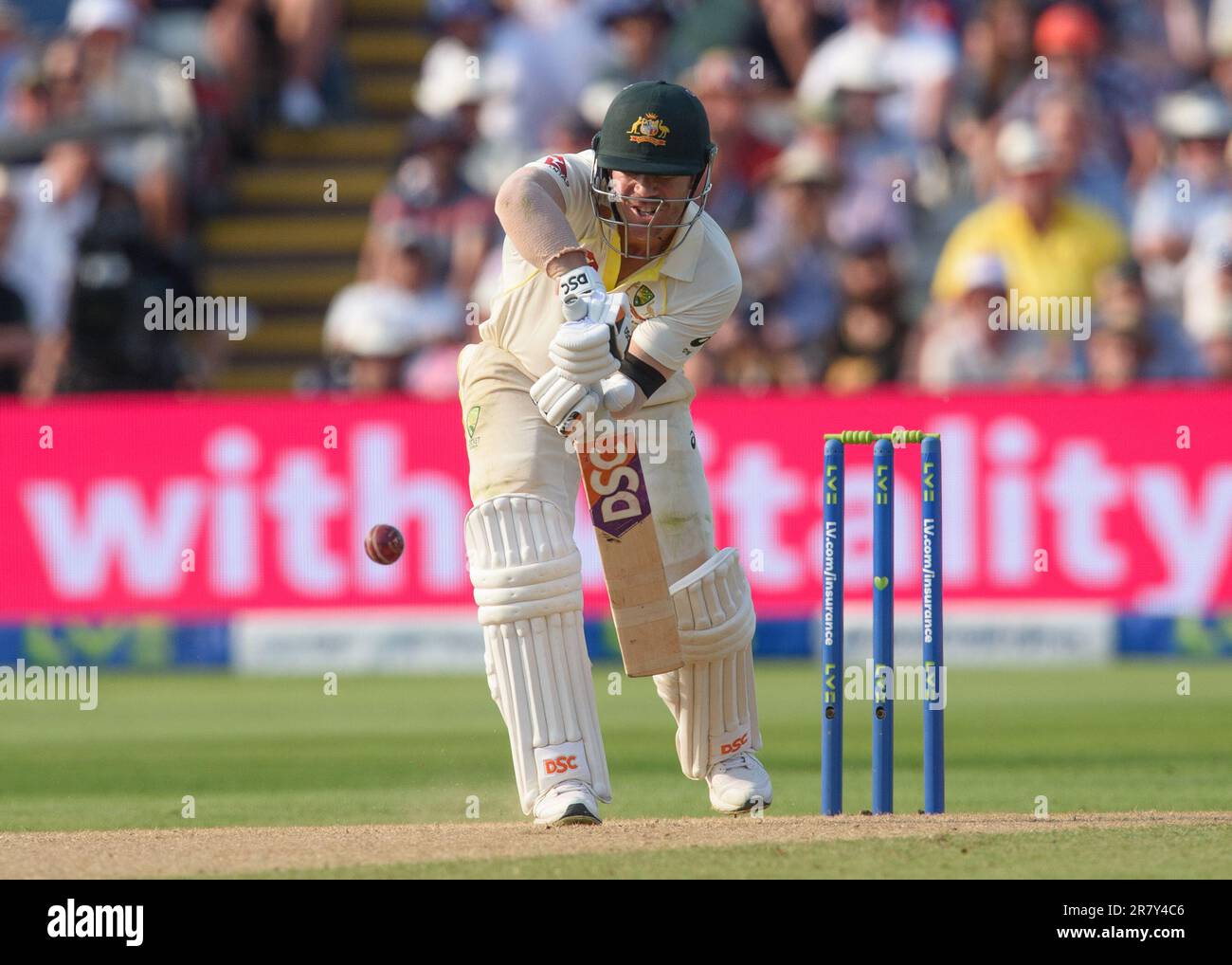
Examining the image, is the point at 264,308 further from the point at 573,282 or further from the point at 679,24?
the point at 573,282

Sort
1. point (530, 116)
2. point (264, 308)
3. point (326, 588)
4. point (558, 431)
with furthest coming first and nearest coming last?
point (264, 308) < point (530, 116) < point (326, 588) < point (558, 431)

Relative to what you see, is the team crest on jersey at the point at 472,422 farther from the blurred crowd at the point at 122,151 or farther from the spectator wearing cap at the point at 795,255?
the blurred crowd at the point at 122,151

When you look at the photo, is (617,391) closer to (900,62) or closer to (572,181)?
(572,181)

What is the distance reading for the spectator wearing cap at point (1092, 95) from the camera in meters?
12.5

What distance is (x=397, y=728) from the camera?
9180 millimetres

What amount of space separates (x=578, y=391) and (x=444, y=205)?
7.59 metres

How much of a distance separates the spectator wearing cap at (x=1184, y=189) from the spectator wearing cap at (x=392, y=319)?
151 inches

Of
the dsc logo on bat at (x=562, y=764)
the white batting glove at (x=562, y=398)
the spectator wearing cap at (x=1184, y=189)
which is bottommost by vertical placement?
the dsc logo on bat at (x=562, y=764)

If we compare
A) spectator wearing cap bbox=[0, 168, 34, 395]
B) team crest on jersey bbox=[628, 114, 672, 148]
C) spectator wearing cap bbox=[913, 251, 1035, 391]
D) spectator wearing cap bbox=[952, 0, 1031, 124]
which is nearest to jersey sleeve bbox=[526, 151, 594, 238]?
team crest on jersey bbox=[628, 114, 672, 148]

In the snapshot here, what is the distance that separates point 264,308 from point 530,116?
2.25 m

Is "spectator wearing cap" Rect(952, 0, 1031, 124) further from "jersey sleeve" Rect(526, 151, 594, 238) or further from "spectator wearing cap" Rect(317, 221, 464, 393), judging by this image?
"jersey sleeve" Rect(526, 151, 594, 238)

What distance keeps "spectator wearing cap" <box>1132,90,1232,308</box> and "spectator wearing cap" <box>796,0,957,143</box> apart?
4.32 ft

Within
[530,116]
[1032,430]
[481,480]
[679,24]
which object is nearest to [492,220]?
[530,116]

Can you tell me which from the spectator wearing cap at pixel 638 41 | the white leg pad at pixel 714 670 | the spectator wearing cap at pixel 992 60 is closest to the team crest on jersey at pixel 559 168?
the white leg pad at pixel 714 670
